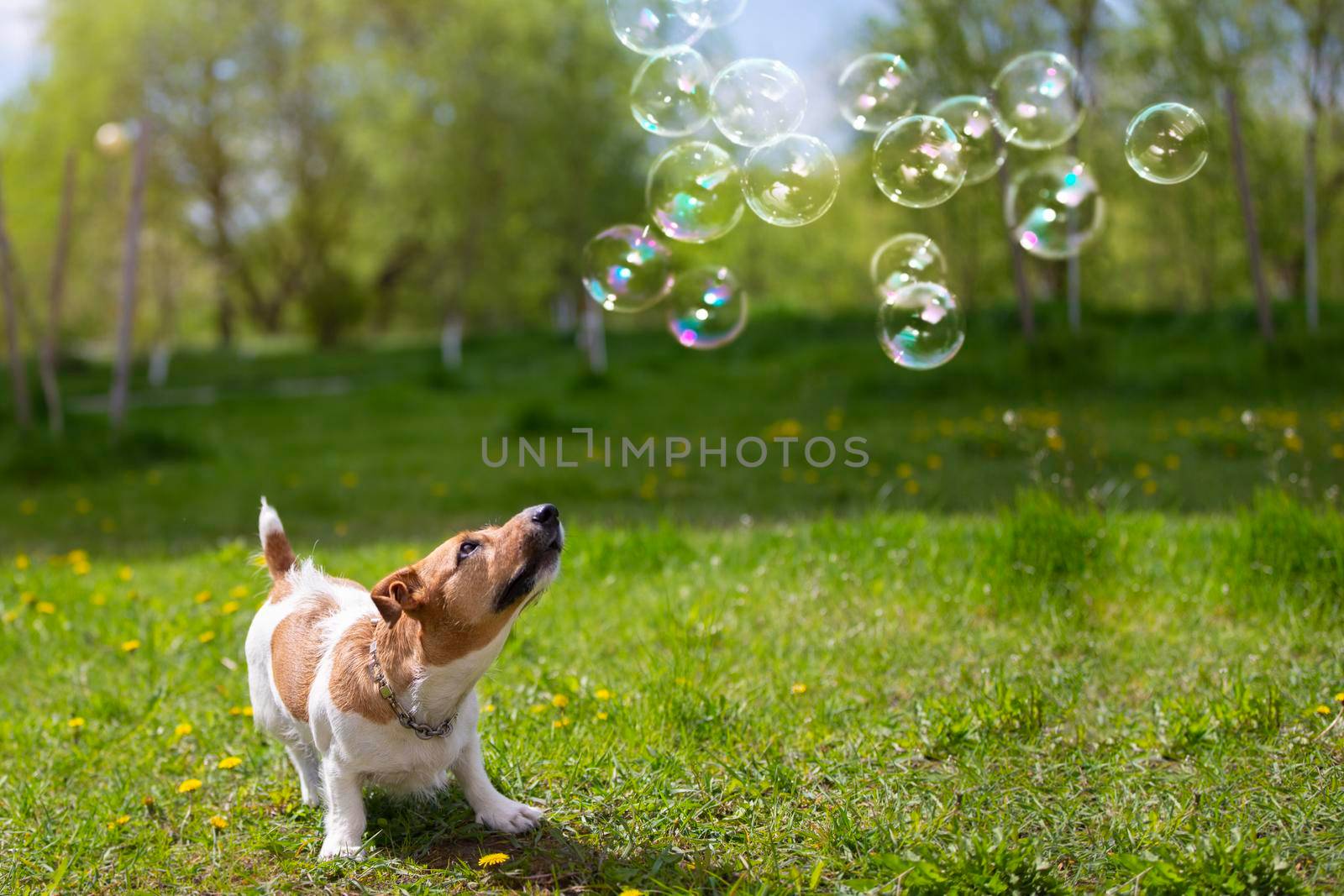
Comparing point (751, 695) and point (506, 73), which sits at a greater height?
point (506, 73)

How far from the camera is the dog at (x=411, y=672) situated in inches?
105

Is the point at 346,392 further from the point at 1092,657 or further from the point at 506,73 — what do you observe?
the point at 1092,657

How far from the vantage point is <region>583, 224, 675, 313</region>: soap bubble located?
5.66 metres

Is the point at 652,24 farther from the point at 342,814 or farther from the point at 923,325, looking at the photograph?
the point at 342,814

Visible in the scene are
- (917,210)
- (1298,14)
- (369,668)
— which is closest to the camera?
(369,668)

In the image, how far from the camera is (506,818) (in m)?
2.97

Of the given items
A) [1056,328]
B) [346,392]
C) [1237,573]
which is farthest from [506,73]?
[1237,573]

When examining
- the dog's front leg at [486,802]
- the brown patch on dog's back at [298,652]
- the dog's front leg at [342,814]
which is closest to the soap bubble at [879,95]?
the brown patch on dog's back at [298,652]

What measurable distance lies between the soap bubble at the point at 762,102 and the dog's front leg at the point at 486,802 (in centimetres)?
346

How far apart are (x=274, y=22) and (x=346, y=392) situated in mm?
14878

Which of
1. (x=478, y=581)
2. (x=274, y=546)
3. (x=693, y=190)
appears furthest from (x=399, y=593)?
(x=693, y=190)

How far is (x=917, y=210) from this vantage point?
848 inches

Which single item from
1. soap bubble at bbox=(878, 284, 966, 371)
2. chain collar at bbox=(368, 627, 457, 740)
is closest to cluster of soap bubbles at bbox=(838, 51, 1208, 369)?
soap bubble at bbox=(878, 284, 966, 371)

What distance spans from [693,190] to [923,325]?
1.29 meters
